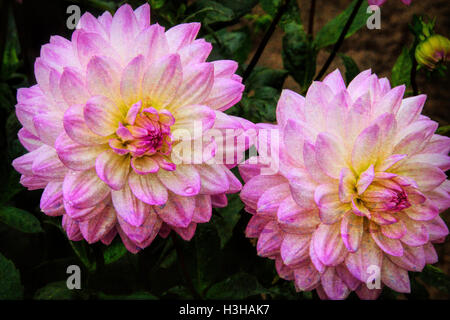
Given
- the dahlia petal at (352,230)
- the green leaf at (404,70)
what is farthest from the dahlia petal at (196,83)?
the green leaf at (404,70)

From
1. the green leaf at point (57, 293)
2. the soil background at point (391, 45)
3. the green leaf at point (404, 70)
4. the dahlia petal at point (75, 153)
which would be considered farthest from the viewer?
the soil background at point (391, 45)

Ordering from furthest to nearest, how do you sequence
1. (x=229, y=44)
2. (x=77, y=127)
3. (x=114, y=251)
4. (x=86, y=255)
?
(x=229, y=44), (x=86, y=255), (x=114, y=251), (x=77, y=127)

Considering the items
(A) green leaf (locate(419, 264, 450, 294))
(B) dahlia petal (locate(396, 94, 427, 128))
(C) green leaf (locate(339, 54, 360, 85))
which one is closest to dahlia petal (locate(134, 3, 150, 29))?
(B) dahlia petal (locate(396, 94, 427, 128))

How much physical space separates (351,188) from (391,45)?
0.97 m

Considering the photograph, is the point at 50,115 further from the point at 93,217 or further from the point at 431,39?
the point at 431,39

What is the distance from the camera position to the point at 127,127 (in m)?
0.49

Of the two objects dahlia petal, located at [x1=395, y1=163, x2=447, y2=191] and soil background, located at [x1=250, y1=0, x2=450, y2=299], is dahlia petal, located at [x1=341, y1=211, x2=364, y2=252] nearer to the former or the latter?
dahlia petal, located at [x1=395, y1=163, x2=447, y2=191]

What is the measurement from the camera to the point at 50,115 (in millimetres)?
471

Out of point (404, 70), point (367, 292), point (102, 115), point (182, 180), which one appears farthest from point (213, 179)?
point (404, 70)

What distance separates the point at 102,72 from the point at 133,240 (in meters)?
0.18

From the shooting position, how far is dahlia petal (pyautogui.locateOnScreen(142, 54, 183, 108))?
1.54ft

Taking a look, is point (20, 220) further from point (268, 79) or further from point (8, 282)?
point (268, 79)

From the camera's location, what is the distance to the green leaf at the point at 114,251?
23.3 inches

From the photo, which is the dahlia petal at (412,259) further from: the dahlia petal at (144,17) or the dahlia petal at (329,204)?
the dahlia petal at (144,17)
